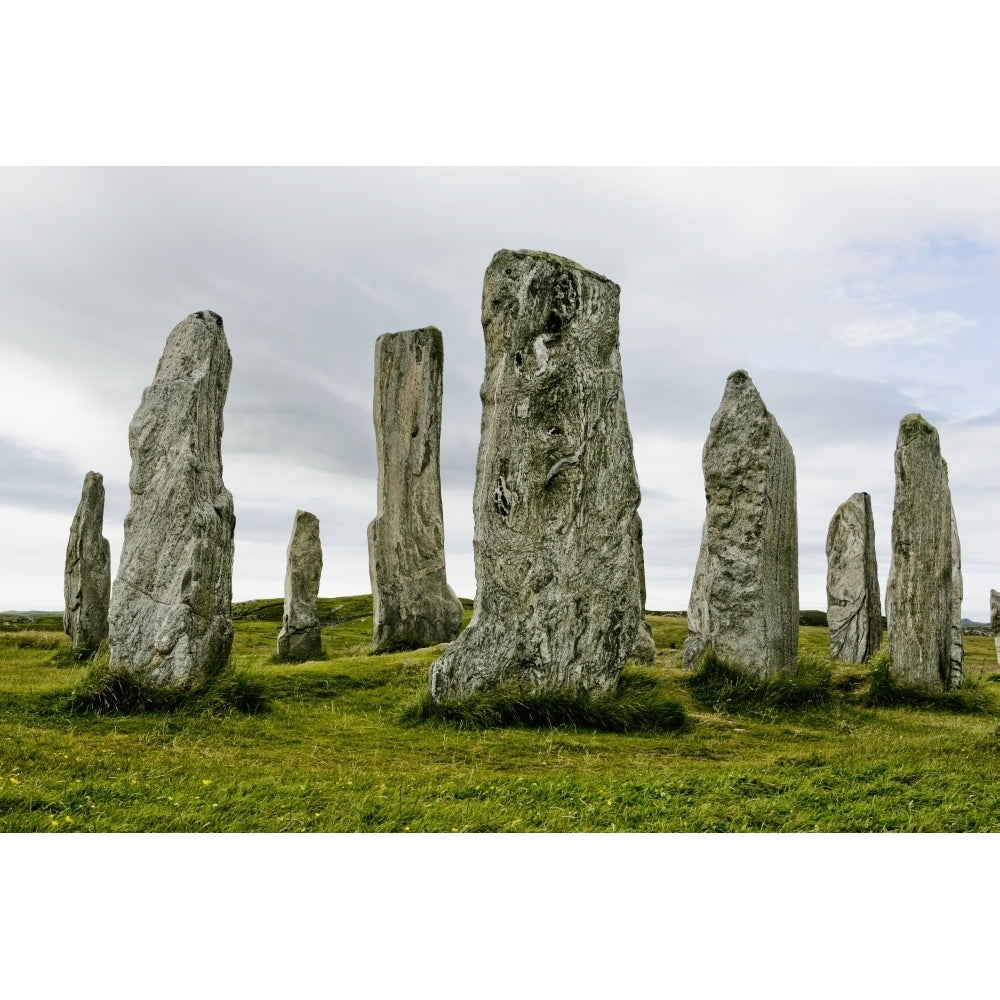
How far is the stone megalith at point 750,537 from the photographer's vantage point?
13.1m

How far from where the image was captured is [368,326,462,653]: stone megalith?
56.9 feet

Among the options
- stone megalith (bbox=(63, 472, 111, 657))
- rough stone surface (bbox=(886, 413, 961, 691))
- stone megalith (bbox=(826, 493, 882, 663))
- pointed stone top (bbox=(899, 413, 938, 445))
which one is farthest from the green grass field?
stone megalith (bbox=(63, 472, 111, 657))

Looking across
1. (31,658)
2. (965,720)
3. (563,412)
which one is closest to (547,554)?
(563,412)

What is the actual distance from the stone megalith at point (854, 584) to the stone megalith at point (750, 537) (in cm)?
592

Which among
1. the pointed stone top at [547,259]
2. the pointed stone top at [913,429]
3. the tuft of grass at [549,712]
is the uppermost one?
the pointed stone top at [547,259]

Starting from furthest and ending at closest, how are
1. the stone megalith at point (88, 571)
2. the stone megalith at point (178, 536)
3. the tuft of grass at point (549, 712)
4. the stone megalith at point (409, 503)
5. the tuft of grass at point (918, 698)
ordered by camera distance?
1. the stone megalith at point (88, 571)
2. the stone megalith at point (409, 503)
3. the tuft of grass at point (918, 698)
4. the stone megalith at point (178, 536)
5. the tuft of grass at point (549, 712)

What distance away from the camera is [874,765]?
833 centimetres

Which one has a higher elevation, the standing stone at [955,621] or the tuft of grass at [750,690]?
the standing stone at [955,621]

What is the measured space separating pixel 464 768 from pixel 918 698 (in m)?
8.34

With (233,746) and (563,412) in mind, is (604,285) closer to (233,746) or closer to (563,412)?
(563,412)

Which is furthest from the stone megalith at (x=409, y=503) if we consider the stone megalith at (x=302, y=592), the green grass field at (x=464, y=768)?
the green grass field at (x=464, y=768)

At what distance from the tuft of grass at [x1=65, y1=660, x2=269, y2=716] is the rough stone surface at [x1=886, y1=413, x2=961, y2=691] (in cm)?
965

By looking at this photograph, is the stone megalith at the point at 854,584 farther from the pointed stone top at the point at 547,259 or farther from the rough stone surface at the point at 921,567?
the pointed stone top at the point at 547,259

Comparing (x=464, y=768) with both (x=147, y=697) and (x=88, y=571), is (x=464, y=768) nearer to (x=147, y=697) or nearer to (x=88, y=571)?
(x=147, y=697)
